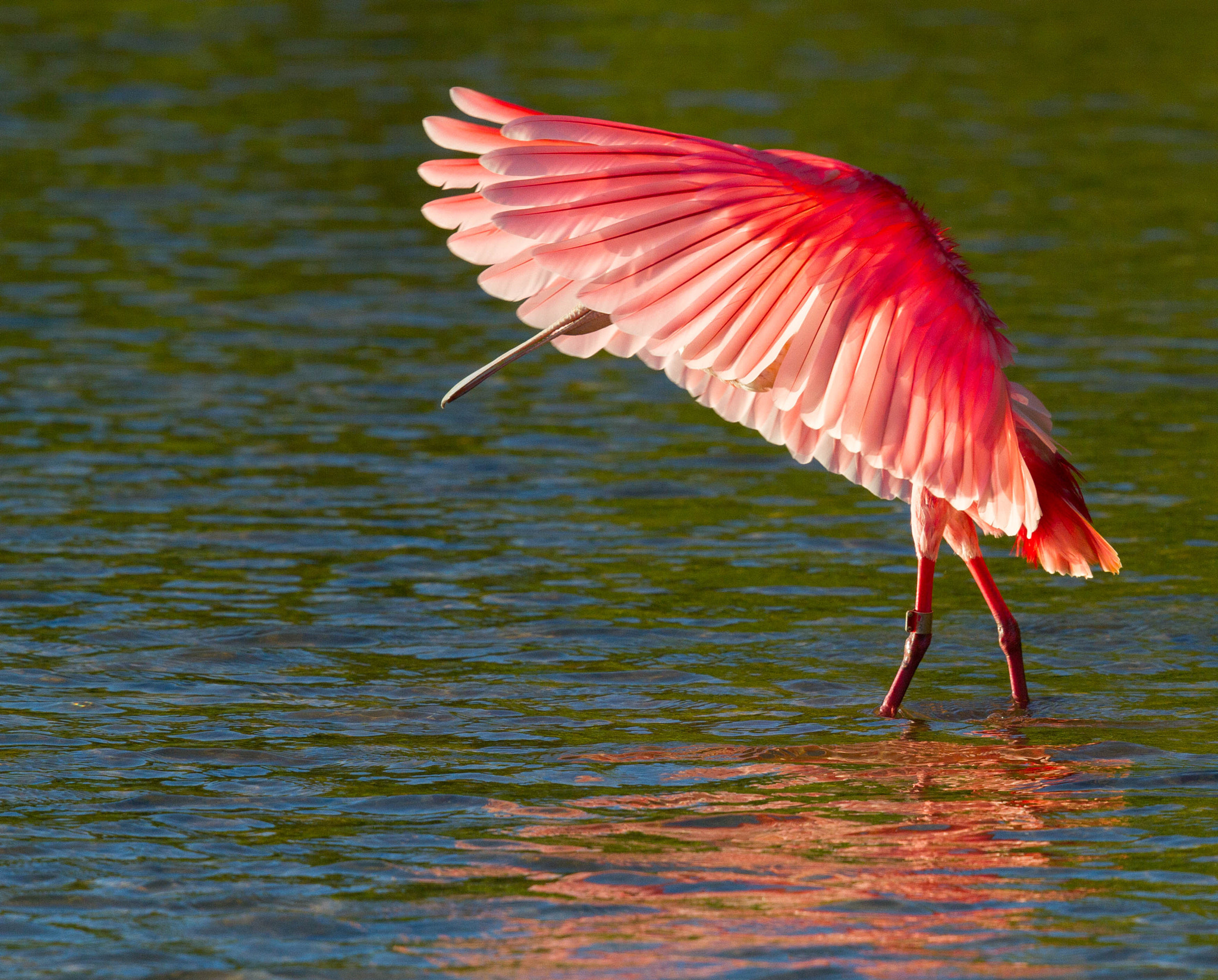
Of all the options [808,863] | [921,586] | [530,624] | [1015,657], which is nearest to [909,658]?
[921,586]

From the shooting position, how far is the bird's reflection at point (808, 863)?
6.50m

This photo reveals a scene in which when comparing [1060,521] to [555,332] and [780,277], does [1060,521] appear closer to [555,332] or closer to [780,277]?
[780,277]

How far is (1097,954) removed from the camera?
648 centimetres

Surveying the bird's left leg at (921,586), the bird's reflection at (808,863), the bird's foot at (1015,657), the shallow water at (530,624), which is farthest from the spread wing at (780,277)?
the shallow water at (530,624)

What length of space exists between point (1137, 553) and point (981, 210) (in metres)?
8.52

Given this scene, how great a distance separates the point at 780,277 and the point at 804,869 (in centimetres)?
222

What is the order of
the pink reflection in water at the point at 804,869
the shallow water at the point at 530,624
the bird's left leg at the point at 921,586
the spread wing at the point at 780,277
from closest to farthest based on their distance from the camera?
the pink reflection in water at the point at 804,869, the shallow water at the point at 530,624, the spread wing at the point at 780,277, the bird's left leg at the point at 921,586

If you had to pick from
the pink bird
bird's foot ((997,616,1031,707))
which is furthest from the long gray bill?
bird's foot ((997,616,1031,707))

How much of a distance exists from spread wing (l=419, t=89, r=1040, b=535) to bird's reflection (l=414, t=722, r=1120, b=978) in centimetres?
112

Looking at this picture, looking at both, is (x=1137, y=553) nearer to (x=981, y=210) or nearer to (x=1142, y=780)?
(x=1142, y=780)

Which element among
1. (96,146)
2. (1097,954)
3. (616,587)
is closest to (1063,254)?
(616,587)

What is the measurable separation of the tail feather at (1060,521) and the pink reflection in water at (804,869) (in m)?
1.04

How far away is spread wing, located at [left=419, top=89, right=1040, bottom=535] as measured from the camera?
24.9ft

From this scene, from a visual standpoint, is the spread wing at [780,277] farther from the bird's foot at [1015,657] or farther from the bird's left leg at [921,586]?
the bird's foot at [1015,657]
